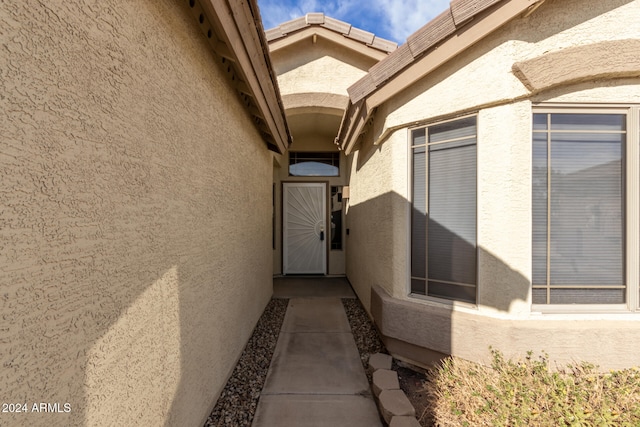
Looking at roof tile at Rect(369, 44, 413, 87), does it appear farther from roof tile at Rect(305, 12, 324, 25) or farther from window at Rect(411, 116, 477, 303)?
roof tile at Rect(305, 12, 324, 25)

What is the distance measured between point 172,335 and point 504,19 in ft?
14.3

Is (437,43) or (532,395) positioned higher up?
(437,43)

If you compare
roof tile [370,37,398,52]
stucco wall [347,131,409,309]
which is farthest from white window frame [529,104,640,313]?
roof tile [370,37,398,52]

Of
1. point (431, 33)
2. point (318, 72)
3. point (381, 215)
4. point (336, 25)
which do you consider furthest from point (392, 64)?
point (336, 25)

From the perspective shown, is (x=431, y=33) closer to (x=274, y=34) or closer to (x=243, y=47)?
(x=243, y=47)

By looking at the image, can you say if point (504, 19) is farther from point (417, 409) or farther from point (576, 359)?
point (417, 409)

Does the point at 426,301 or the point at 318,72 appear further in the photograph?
the point at 318,72

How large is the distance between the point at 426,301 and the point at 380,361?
39.6 inches

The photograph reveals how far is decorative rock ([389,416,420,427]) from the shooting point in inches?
96.8

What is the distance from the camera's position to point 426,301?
3.54 meters

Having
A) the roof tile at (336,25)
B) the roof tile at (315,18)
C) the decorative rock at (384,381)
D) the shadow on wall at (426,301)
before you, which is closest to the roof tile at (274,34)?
the roof tile at (315,18)

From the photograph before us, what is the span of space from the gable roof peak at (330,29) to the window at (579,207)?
4.51 metres

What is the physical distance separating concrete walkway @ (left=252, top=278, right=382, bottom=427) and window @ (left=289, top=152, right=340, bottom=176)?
468 cm

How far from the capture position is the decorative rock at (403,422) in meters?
2.46
